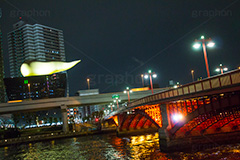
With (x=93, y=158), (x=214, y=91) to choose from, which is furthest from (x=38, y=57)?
(x=214, y=91)

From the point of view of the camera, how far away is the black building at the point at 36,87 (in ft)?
397

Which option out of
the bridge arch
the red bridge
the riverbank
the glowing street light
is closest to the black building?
the riverbank

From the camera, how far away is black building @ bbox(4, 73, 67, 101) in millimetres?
121000

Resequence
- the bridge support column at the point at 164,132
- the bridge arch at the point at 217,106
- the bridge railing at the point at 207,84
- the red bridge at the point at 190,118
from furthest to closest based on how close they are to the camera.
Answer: the bridge support column at the point at 164,132, the red bridge at the point at 190,118, the bridge arch at the point at 217,106, the bridge railing at the point at 207,84

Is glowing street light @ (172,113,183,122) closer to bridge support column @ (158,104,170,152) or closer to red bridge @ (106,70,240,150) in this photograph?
red bridge @ (106,70,240,150)

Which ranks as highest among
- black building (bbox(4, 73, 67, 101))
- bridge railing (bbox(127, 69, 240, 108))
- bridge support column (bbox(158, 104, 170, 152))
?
black building (bbox(4, 73, 67, 101))

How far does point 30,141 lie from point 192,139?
4605 cm

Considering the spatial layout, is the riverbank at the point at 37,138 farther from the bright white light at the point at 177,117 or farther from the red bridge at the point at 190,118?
the bright white light at the point at 177,117

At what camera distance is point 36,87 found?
15600 cm

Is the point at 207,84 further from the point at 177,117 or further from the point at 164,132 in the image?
the point at 164,132

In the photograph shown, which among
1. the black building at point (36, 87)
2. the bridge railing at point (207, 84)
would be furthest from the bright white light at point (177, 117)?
the black building at point (36, 87)

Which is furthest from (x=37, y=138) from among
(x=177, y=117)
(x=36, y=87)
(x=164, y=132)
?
(x=36, y=87)

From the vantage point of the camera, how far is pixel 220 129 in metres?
30.4

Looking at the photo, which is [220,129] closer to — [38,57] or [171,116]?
[171,116]
